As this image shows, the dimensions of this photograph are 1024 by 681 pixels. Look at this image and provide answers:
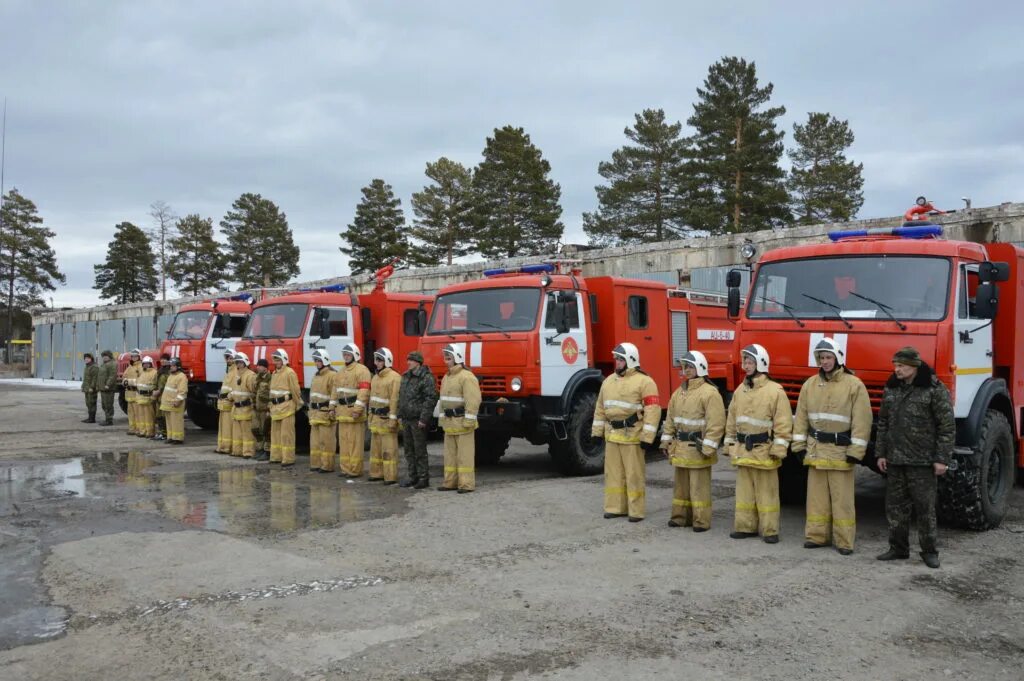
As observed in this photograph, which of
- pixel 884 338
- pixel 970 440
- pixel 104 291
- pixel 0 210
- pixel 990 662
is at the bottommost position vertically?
pixel 990 662

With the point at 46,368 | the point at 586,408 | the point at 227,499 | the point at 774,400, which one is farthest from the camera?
the point at 46,368

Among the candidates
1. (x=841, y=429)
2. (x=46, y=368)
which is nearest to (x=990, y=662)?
(x=841, y=429)

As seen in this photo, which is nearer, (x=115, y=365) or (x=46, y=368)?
(x=115, y=365)

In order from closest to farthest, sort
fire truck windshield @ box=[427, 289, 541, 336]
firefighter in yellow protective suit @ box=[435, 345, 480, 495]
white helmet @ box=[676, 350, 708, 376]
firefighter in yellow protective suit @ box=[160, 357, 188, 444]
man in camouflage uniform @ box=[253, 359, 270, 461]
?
white helmet @ box=[676, 350, 708, 376] → firefighter in yellow protective suit @ box=[435, 345, 480, 495] → fire truck windshield @ box=[427, 289, 541, 336] → man in camouflage uniform @ box=[253, 359, 270, 461] → firefighter in yellow protective suit @ box=[160, 357, 188, 444]

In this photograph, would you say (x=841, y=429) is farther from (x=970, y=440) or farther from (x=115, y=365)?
(x=115, y=365)

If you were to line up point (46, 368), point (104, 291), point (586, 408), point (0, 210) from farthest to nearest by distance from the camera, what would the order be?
point (104, 291), point (0, 210), point (46, 368), point (586, 408)

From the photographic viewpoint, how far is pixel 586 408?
1148 cm

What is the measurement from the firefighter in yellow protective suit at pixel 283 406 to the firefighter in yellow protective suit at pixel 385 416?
191cm

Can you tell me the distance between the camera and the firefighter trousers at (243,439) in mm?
13641

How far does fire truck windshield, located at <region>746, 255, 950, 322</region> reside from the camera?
306 inches

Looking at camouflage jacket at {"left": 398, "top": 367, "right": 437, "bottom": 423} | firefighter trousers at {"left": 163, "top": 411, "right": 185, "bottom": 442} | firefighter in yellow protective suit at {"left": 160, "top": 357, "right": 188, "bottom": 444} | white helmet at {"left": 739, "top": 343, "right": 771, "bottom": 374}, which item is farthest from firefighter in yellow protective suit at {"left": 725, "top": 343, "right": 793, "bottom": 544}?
firefighter trousers at {"left": 163, "top": 411, "right": 185, "bottom": 442}

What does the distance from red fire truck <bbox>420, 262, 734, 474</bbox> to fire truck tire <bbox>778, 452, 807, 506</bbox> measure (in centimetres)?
216

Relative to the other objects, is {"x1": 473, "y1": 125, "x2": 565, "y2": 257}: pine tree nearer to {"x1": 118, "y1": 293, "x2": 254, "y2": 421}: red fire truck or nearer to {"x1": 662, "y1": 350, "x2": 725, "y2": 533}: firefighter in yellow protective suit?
{"x1": 118, "y1": 293, "x2": 254, "y2": 421}: red fire truck

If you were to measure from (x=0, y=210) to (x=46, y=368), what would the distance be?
78.0 ft
